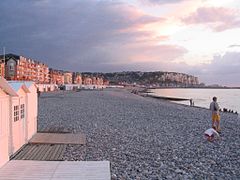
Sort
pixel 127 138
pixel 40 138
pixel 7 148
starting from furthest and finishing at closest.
A: pixel 127 138, pixel 40 138, pixel 7 148

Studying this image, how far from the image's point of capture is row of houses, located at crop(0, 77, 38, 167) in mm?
8414

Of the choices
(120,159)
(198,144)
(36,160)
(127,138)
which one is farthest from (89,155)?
(198,144)

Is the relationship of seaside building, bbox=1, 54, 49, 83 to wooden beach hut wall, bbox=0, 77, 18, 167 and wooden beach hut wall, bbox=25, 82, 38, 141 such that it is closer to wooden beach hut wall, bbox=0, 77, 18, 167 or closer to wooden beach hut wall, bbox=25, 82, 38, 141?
wooden beach hut wall, bbox=25, 82, 38, 141

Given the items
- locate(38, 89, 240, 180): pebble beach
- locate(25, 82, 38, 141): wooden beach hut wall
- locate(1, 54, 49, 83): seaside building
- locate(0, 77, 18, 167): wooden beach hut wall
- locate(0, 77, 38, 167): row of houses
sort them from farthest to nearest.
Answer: locate(1, 54, 49, 83): seaside building < locate(25, 82, 38, 141): wooden beach hut wall < locate(38, 89, 240, 180): pebble beach < locate(0, 77, 38, 167): row of houses < locate(0, 77, 18, 167): wooden beach hut wall

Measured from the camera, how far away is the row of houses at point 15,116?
8.41m

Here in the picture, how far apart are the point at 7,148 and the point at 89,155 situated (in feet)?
9.06

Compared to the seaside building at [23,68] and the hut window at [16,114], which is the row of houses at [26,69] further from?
the hut window at [16,114]

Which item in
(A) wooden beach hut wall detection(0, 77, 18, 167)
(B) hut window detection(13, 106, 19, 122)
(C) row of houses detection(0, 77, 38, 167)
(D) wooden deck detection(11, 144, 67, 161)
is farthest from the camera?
(B) hut window detection(13, 106, 19, 122)

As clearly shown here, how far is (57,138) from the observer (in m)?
12.9

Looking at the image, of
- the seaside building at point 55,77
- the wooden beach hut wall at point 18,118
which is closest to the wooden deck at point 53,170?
the wooden beach hut wall at point 18,118

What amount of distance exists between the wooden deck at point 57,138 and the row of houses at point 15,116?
304 millimetres

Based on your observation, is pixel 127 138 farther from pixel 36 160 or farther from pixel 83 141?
pixel 36 160

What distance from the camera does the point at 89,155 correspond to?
34.1 ft

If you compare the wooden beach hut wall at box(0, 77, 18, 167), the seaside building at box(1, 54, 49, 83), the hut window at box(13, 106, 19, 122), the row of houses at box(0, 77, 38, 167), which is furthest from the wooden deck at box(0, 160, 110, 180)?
the seaside building at box(1, 54, 49, 83)
